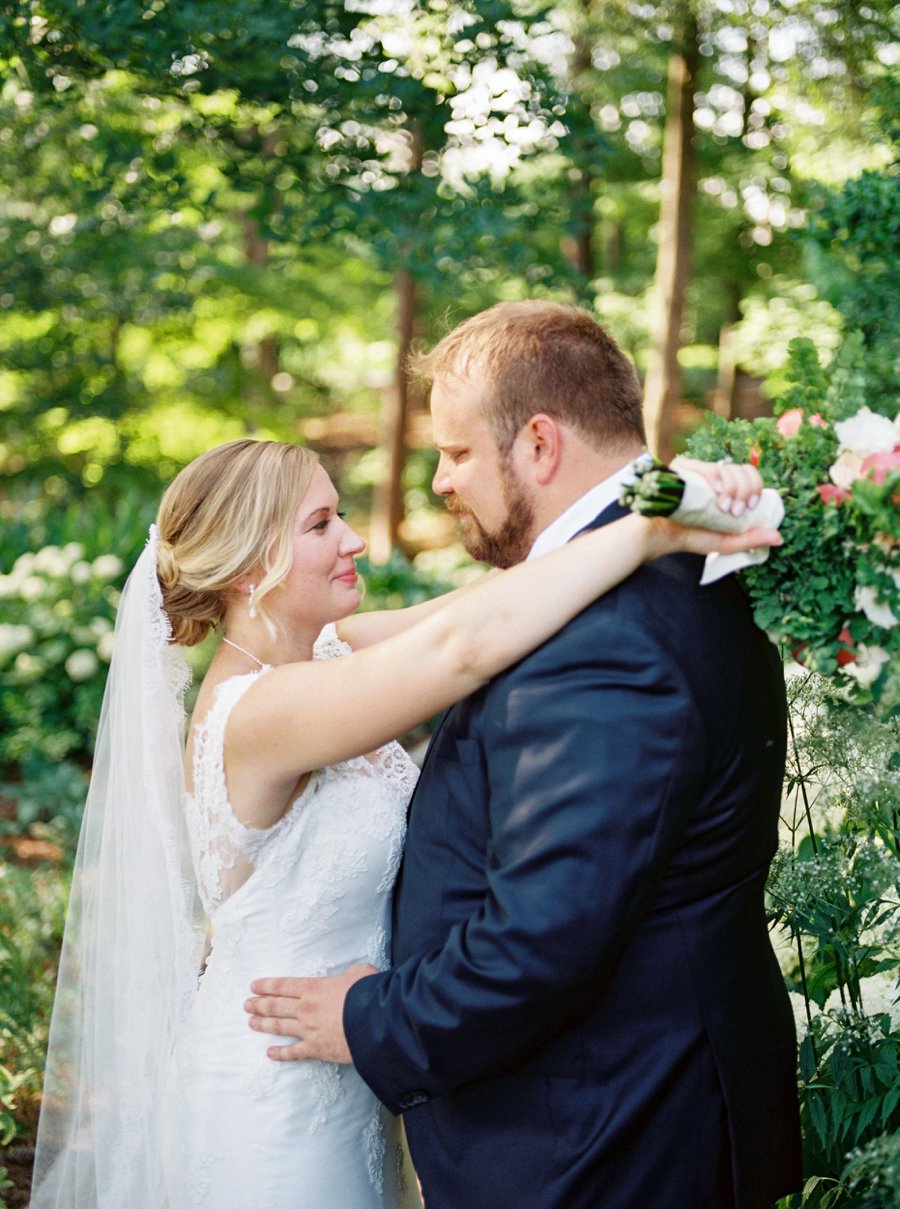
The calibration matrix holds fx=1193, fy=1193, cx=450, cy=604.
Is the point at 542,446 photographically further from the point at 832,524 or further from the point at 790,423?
the point at 832,524

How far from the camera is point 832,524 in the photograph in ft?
6.34

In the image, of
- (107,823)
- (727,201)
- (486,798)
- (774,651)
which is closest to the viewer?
(486,798)

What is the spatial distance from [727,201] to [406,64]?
10565 mm

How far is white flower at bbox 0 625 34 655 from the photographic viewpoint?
22.4 feet

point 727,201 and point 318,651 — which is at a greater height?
point 318,651

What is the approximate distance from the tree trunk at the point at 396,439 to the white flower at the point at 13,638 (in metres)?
8.07

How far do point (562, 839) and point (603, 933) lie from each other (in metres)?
0.18

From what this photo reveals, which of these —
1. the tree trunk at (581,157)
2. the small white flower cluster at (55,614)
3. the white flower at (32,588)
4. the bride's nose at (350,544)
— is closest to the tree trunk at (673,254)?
the tree trunk at (581,157)

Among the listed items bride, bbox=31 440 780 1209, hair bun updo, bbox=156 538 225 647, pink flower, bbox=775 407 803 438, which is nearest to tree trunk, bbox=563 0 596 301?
bride, bbox=31 440 780 1209

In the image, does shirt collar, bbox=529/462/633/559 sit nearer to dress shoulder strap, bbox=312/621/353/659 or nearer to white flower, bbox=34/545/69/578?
dress shoulder strap, bbox=312/621/353/659

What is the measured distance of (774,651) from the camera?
239cm

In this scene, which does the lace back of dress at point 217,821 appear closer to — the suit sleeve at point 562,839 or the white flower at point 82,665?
the suit sleeve at point 562,839

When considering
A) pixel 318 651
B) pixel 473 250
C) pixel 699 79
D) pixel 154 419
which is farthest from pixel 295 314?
pixel 318 651

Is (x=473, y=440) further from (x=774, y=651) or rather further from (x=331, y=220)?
(x=331, y=220)
